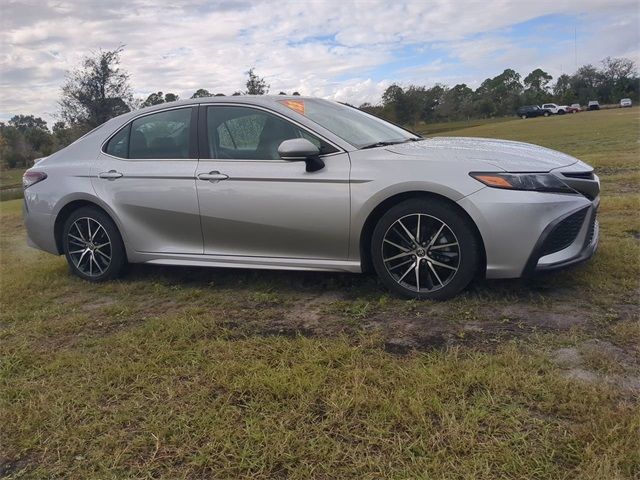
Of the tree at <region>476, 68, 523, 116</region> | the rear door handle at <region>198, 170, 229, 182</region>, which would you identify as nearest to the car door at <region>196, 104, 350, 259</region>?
the rear door handle at <region>198, 170, 229, 182</region>

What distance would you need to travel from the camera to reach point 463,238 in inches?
140

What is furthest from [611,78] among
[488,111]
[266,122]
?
[266,122]

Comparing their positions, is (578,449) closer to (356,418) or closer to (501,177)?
(356,418)

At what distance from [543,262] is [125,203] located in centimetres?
329

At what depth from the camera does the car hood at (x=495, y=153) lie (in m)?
3.60

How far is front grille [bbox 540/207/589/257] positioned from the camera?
11.4 ft

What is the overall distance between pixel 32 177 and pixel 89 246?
94 cm

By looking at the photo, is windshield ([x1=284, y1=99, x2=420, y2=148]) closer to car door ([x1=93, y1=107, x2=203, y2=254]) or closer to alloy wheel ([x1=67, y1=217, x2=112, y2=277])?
car door ([x1=93, y1=107, x2=203, y2=254])

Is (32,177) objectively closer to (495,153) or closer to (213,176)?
(213,176)

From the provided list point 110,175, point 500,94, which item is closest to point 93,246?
point 110,175

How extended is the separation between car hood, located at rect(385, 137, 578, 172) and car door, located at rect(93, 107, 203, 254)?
1.65 metres

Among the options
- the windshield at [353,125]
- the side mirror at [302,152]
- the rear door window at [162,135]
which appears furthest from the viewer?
the rear door window at [162,135]

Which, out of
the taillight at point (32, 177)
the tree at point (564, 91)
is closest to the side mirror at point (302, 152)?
the taillight at point (32, 177)

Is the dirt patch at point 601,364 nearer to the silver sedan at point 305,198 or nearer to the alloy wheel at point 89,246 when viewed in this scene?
the silver sedan at point 305,198
